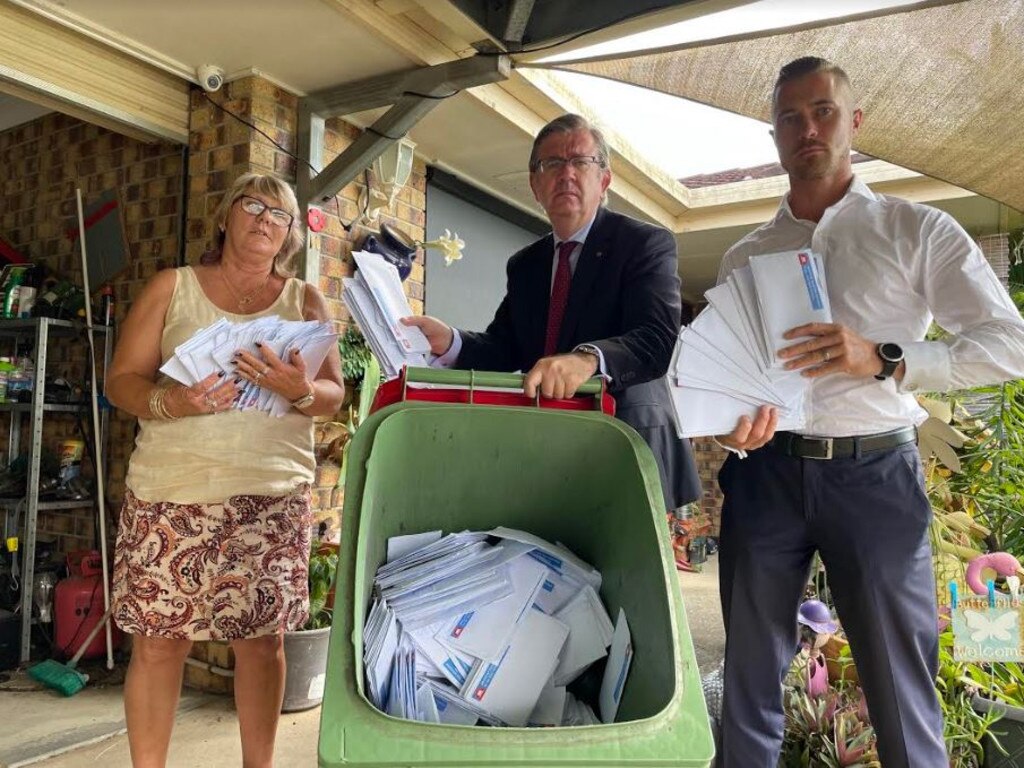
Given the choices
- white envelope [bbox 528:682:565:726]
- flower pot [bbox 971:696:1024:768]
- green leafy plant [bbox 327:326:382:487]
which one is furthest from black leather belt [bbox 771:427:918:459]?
green leafy plant [bbox 327:326:382:487]

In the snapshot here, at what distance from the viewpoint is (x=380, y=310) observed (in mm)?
1304

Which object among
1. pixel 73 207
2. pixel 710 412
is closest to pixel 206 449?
pixel 710 412

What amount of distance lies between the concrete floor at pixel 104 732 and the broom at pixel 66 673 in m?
0.03

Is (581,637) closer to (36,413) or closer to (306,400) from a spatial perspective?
(306,400)

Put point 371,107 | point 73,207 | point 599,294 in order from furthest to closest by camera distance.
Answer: point 73,207 < point 371,107 < point 599,294

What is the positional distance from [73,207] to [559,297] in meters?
2.99

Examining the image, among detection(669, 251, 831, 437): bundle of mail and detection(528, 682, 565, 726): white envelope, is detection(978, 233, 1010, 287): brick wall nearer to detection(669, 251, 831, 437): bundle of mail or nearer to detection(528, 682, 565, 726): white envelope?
detection(669, 251, 831, 437): bundle of mail

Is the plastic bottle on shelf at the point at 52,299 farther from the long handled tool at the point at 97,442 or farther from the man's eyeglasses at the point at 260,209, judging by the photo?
the man's eyeglasses at the point at 260,209

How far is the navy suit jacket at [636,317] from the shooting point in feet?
4.42

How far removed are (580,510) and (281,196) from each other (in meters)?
0.99

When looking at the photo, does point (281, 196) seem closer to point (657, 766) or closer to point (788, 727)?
point (657, 766)

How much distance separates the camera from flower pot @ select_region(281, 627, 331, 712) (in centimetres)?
252

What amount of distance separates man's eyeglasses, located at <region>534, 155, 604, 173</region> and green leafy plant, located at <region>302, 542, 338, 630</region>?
173 cm

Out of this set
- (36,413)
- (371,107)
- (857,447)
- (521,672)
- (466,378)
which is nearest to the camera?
(521,672)
